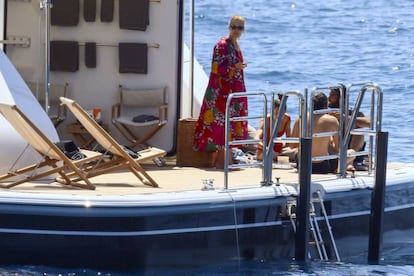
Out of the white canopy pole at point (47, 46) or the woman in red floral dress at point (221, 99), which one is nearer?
the white canopy pole at point (47, 46)

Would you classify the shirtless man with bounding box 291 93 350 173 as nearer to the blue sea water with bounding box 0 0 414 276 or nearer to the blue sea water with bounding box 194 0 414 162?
the blue sea water with bounding box 0 0 414 276

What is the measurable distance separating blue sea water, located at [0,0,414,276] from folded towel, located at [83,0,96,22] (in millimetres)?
6114

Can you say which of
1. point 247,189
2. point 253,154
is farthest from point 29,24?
point 247,189

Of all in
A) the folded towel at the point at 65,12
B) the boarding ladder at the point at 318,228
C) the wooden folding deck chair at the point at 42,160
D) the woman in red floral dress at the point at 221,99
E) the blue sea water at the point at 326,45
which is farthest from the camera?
the blue sea water at the point at 326,45

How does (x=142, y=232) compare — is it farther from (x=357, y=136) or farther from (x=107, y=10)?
(x=107, y=10)

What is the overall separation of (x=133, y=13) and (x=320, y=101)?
6.73ft

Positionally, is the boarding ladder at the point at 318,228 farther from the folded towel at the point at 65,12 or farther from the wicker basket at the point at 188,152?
the folded towel at the point at 65,12

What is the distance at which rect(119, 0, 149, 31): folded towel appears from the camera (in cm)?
1309

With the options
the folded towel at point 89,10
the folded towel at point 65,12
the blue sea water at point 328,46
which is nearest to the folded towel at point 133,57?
the folded towel at point 89,10

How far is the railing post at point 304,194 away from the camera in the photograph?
35.9 feet

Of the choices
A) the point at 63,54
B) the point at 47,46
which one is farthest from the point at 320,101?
the point at 63,54

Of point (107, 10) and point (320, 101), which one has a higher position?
point (107, 10)

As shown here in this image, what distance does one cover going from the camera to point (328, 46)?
98.4 feet

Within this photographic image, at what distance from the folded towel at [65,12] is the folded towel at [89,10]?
7 cm
